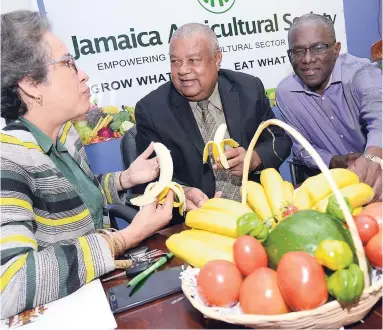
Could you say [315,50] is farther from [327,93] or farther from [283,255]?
[283,255]

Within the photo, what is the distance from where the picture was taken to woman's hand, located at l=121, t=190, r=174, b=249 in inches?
55.6

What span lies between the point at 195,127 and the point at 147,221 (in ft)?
3.82

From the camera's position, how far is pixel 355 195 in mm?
1146

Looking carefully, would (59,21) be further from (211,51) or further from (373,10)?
(373,10)

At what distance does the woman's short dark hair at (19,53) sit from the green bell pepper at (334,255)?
49.6 inches

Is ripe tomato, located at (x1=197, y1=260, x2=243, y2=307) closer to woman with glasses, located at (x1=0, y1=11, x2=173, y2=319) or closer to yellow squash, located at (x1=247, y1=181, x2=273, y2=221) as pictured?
yellow squash, located at (x1=247, y1=181, x2=273, y2=221)

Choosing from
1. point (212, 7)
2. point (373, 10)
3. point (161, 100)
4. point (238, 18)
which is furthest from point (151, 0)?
point (373, 10)

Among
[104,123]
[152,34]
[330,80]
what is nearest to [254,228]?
[330,80]

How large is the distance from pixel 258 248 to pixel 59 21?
2814 mm

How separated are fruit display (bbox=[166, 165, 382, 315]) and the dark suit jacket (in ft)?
4.35

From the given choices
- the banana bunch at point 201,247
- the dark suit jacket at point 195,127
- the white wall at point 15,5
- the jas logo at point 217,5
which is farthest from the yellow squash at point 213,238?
the jas logo at point 217,5

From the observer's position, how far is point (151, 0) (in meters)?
3.31

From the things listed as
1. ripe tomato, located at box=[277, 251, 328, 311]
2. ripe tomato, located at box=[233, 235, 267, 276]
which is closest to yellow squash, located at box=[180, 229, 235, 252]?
ripe tomato, located at box=[233, 235, 267, 276]

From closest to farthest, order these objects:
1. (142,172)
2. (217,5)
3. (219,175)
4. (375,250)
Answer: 1. (375,250)
2. (142,172)
3. (219,175)
4. (217,5)
